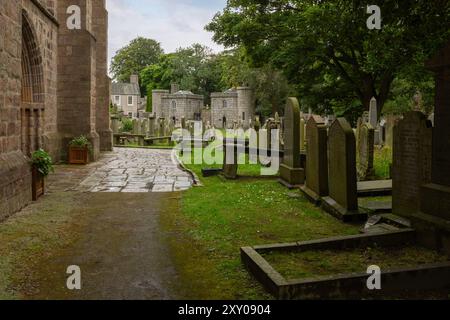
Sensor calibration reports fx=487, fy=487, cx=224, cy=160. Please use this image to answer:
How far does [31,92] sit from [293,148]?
755 centimetres

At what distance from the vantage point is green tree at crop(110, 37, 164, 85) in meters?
88.1

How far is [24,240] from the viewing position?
21.8 ft

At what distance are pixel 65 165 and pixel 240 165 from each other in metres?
5.81

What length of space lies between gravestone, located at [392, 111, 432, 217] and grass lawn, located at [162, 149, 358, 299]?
0.86 metres

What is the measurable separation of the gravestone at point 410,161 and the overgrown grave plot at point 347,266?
3.83 feet

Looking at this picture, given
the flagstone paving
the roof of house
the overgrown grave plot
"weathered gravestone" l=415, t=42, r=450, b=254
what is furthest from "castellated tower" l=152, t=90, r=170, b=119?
the overgrown grave plot

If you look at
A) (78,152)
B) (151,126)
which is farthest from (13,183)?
(151,126)

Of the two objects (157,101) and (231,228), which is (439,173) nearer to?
(231,228)

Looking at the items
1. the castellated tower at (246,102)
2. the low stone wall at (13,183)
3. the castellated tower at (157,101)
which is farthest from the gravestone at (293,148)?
the castellated tower at (157,101)

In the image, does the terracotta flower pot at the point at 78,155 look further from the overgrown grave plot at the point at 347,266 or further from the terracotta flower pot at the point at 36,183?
the overgrown grave plot at the point at 347,266

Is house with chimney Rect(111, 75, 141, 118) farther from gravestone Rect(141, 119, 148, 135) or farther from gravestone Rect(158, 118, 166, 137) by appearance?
gravestone Rect(141, 119, 148, 135)

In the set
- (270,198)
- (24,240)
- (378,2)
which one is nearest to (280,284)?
(24,240)

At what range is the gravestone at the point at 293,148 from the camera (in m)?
11.4
